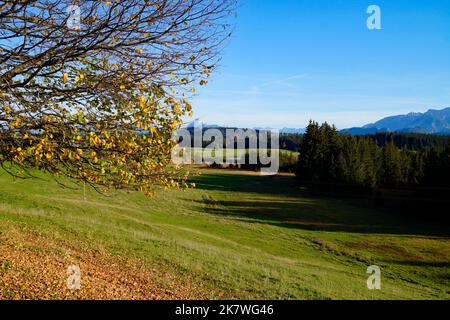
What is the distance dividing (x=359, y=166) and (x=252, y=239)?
48872mm

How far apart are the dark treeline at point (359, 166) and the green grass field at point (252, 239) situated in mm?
10657

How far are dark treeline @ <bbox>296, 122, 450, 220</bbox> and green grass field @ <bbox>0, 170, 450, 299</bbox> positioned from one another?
10.7 metres

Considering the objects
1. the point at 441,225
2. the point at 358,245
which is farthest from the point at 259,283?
the point at 441,225

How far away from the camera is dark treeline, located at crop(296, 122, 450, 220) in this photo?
69562 millimetres

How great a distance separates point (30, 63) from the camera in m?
7.29

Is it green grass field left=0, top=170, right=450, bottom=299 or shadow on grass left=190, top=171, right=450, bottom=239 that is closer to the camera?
green grass field left=0, top=170, right=450, bottom=299

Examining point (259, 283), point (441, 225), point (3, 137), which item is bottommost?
point (441, 225)

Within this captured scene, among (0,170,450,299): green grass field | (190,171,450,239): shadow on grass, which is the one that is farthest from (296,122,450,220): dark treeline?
(0,170,450,299): green grass field

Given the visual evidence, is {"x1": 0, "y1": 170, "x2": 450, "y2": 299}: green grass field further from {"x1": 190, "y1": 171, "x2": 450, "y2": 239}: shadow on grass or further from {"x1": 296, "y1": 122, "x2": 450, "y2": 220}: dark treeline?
{"x1": 296, "y1": 122, "x2": 450, "y2": 220}: dark treeline

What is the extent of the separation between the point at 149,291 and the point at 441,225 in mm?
55041

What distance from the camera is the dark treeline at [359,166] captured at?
69562mm

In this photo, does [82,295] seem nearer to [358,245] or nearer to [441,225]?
[358,245]

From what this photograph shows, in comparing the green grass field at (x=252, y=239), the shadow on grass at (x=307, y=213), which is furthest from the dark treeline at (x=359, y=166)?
the green grass field at (x=252, y=239)

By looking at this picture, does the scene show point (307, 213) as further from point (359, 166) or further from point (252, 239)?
point (359, 166)
